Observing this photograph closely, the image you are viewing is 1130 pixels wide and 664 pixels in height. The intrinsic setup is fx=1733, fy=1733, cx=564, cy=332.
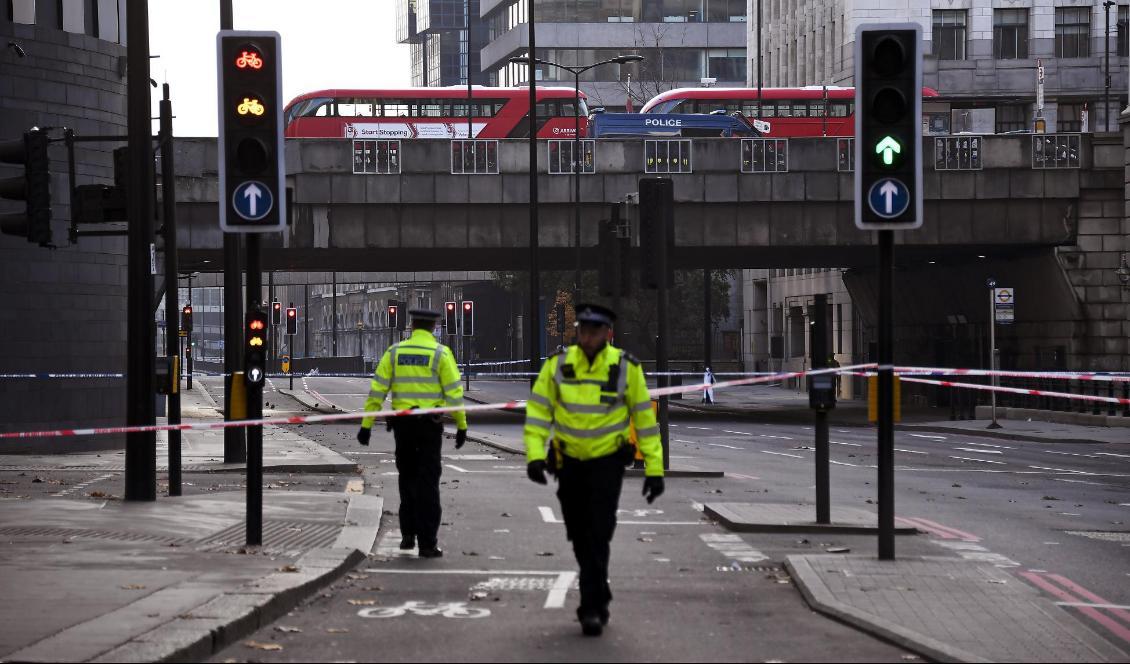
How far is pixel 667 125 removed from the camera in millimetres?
51094

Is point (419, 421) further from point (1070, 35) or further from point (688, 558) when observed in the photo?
point (1070, 35)

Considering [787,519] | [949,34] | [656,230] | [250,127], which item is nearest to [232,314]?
[656,230]

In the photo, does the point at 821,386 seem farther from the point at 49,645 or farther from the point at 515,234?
the point at 515,234

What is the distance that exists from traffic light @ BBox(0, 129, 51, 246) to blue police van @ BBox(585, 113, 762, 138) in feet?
116

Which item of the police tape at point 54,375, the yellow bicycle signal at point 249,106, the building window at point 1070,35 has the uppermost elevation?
the building window at point 1070,35

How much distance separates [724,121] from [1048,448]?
71.5 feet

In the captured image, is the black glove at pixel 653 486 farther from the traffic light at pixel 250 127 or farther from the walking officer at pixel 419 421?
the traffic light at pixel 250 127

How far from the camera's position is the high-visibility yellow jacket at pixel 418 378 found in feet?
42.5

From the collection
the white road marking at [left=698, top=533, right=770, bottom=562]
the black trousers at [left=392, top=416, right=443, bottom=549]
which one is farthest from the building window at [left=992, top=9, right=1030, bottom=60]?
the black trousers at [left=392, top=416, right=443, bottom=549]

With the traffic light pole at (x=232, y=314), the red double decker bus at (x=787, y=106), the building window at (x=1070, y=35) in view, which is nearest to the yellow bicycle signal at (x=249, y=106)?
the traffic light pole at (x=232, y=314)

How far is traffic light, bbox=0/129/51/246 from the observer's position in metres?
14.7

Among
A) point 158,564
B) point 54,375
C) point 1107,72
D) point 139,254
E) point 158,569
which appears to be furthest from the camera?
point 1107,72

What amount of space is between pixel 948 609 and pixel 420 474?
14.4 ft

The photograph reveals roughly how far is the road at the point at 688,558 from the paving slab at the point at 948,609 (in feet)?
0.60
